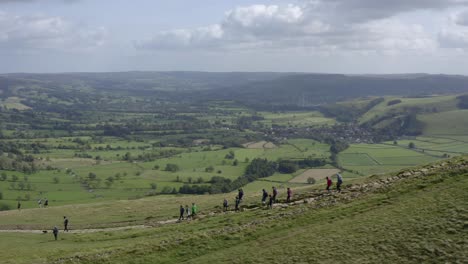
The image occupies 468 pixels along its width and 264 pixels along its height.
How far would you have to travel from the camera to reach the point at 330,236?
3494 cm

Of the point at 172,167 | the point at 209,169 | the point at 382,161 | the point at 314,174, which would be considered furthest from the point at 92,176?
the point at 382,161

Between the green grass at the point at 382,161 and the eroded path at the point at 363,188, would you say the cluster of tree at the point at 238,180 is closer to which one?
the green grass at the point at 382,161

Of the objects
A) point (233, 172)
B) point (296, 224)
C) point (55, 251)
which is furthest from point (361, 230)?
point (233, 172)

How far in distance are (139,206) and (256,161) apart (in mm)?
110643

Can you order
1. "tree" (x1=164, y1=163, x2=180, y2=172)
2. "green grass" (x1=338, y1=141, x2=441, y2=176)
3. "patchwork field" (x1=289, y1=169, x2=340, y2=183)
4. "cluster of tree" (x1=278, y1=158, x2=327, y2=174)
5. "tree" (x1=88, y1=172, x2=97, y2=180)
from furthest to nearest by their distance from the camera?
"tree" (x1=164, y1=163, x2=180, y2=172)
"cluster of tree" (x1=278, y1=158, x2=327, y2=174)
"green grass" (x1=338, y1=141, x2=441, y2=176)
"tree" (x1=88, y1=172, x2=97, y2=180)
"patchwork field" (x1=289, y1=169, x2=340, y2=183)

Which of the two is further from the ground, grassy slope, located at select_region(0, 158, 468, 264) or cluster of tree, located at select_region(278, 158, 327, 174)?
grassy slope, located at select_region(0, 158, 468, 264)

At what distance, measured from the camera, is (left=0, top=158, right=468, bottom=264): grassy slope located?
1208 inches

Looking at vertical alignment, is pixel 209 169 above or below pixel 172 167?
above

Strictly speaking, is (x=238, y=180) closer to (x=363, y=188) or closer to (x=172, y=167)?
(x=172, y=167)

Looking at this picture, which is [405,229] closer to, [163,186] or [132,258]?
[132,258]

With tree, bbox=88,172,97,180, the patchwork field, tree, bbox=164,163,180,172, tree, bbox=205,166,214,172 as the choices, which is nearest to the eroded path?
the patchwork field

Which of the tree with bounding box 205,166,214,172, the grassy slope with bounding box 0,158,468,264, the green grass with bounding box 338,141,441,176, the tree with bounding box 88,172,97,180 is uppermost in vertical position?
the grassy slope with bounding box 0,158,468,264

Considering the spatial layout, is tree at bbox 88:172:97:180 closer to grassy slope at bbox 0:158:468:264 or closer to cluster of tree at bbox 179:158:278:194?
cluster of tree at bbox 179:158:278:194

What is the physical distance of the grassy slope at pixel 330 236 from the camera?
3067 cm
